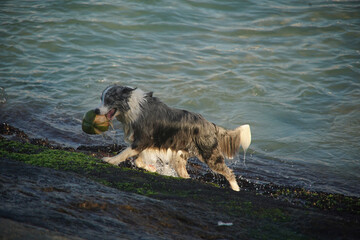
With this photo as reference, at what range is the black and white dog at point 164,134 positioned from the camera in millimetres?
6492

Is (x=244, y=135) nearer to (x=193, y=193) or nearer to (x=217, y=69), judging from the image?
(x=193, y=193)

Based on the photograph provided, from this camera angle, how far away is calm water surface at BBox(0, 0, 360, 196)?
9469 mm

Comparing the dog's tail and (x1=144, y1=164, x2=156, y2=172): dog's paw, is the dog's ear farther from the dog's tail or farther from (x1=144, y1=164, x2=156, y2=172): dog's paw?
the dog's tail

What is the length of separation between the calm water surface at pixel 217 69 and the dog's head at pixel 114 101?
1.49 m

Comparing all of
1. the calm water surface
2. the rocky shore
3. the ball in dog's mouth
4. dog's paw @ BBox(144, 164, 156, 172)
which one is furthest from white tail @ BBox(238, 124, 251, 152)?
the ball in dog's mouth

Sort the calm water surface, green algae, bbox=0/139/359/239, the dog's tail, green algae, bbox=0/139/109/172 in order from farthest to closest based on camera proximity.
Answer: the calm water surface → the dog's tail → green algae, bbox=0/139/109/172 → green algae, bbox=0/139/359/239

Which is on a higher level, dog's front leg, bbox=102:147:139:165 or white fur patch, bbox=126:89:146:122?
white fur patch, bbox=126:89:146:122

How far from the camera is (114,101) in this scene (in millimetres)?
6418

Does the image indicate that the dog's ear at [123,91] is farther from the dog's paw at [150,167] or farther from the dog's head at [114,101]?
the dog's paw at [150,167]

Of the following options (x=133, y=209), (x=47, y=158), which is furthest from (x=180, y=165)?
(x=133, y=209)

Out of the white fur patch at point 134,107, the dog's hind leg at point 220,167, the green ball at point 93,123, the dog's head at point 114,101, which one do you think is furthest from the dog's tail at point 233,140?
the green ball at point 93,123

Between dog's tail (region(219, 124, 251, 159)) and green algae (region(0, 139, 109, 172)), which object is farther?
dog's tail (region(219, 124, 251, 159))

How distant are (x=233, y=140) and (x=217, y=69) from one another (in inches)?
271

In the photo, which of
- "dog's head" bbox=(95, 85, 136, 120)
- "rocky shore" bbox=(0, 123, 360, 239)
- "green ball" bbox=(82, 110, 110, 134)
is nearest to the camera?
"rocky shore" bbox=(0, 123, 360, 239)
